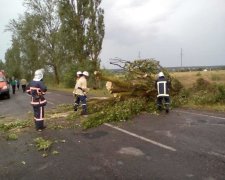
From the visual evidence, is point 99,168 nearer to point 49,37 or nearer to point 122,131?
point 122,131

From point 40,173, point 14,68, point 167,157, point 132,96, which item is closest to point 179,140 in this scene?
point 167,157

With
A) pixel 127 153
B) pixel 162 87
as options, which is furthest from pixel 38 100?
pixel 162 87

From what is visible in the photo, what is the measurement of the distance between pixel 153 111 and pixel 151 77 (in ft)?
7.77

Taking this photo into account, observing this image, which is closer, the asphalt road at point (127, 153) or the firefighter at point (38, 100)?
the asphalt road at point (127, 153)

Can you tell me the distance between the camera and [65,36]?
31219 millimetres

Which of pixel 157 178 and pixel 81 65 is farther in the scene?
pixel 81 65

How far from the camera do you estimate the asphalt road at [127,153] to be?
6031mm

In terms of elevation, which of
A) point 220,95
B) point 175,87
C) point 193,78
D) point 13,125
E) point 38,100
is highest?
point 193,78

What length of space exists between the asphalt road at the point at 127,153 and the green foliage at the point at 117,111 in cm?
55

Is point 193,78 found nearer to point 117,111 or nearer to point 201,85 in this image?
point 201,85

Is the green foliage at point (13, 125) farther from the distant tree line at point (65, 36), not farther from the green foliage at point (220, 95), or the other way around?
the distant tree line at point (65, 36)

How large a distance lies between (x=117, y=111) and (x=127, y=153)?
4.67 meters

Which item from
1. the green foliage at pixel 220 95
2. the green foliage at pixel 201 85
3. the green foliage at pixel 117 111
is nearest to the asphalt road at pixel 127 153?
the green foliage at pixel 117 111

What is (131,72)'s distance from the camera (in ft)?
50.1
